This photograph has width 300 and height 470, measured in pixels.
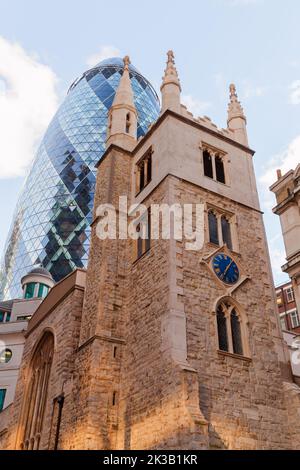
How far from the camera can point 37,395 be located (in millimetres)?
21156

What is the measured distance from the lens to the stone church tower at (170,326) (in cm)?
1453

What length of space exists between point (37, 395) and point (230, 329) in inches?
396

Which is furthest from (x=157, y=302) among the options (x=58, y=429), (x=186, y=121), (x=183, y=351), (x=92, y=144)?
(x=92, y=144)

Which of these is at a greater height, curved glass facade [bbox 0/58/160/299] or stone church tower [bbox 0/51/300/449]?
curved glass facade [bbox 0/58/160/299]

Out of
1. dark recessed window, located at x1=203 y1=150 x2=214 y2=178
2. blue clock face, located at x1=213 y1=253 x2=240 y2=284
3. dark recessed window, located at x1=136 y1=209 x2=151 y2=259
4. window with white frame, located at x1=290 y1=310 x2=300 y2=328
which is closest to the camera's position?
blue clock face, located at x1=213 y1=253 x2=240 y2=284

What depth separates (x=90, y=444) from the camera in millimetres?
14391

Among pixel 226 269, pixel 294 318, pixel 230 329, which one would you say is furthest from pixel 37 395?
pixel 294 318

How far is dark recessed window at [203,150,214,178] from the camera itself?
70.1 feet

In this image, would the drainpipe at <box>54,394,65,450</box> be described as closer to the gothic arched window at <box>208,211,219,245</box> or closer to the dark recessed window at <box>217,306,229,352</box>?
the dark recessed window at <box>217,306,229,352</box>

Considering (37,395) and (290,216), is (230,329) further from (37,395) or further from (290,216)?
(37,395)

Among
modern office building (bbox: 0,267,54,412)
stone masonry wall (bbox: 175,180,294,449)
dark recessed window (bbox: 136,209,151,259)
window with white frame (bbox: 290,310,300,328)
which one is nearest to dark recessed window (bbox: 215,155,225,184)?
stone masonry wall (bbox: 175,180,294,449)

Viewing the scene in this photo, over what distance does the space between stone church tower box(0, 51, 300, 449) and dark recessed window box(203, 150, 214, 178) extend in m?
0.11

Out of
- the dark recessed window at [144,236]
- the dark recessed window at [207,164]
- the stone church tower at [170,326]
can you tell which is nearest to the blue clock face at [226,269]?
the stone church tower at [170,326]

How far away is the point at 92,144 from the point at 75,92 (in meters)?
15.3
